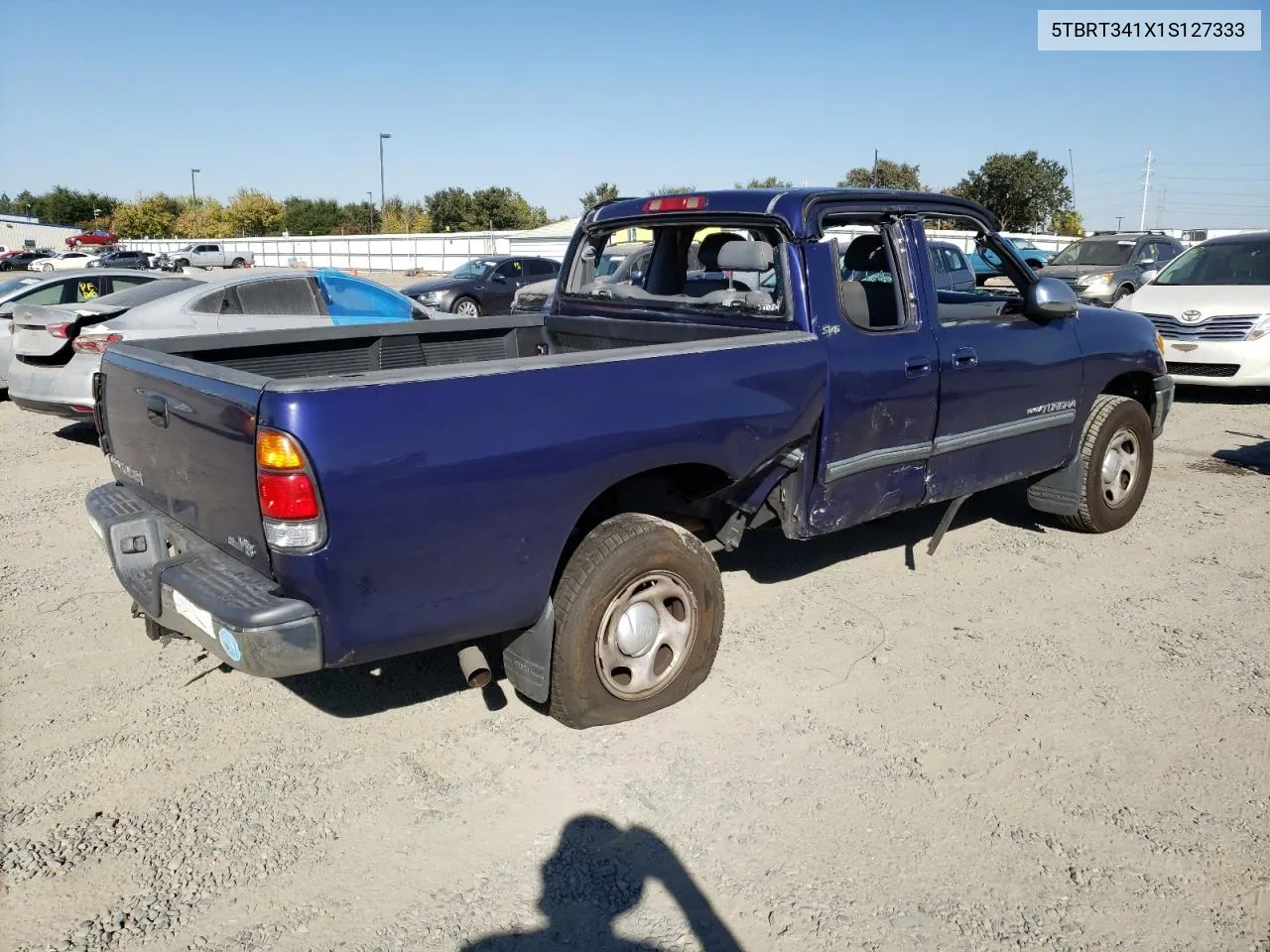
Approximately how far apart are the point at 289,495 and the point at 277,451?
0.13 m

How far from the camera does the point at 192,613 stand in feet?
10.1

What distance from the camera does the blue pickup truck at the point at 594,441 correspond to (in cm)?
288

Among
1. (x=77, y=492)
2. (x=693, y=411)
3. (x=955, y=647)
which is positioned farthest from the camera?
(x=77, y=492)

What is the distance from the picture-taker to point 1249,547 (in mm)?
5980

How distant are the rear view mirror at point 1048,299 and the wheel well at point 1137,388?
1.17 m

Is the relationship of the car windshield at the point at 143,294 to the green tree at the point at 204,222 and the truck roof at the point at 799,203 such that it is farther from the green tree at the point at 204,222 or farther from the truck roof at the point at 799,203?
the green tree at the point at 204,222

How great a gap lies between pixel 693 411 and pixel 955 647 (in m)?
1.90

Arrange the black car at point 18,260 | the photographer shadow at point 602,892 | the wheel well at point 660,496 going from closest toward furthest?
the photographer shadow at point 602,892 → the wheel well at point 660,496 → the black car at point 18,260

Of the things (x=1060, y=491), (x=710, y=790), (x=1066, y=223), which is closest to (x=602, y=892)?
(x=710, y=790)

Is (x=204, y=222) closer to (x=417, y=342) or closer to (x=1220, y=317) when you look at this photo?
(x=1220, y=317)

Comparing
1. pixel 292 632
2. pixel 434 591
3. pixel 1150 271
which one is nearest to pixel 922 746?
pixel 434 591

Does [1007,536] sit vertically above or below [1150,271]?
below

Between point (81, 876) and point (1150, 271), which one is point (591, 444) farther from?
point (1150, 271)

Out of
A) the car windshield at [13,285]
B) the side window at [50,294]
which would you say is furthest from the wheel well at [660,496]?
the car windshield at [13,285]
